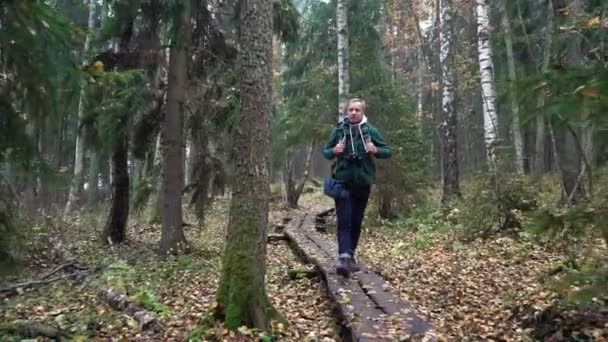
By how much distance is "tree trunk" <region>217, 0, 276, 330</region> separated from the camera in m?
5.09

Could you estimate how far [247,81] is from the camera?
5137 millimetres

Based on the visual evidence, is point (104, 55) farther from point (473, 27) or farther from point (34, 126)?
point (473, 27)

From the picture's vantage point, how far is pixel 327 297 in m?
6.70

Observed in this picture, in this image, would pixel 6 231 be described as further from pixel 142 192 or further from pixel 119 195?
pixel 119 195

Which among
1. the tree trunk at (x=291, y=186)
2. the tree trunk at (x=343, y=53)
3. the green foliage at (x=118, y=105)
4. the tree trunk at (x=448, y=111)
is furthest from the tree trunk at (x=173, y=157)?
the tree trunk at (x=291, y=186)

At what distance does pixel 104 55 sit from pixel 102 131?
1.56 metres

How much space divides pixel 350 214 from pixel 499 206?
4184 millimetres

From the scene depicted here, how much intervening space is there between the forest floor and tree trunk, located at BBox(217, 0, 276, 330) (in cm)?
43

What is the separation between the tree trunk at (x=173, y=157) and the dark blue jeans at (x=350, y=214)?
4644mm

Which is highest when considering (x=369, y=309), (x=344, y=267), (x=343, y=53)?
(x=343, y=53)

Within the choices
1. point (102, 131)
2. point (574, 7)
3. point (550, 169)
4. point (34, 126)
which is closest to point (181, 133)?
point (102, 131)

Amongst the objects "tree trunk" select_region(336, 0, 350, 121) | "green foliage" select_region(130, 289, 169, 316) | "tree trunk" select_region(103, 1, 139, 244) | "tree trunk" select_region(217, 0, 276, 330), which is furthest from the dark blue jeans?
"tree trunk" select_region(336, 0, 350, 121)

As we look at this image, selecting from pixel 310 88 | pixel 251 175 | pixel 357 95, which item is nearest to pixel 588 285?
pixel 251 175

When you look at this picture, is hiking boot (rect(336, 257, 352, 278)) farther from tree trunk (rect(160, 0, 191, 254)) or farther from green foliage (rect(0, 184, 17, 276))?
tree trunk (rect(160, 0, 191, 254))
